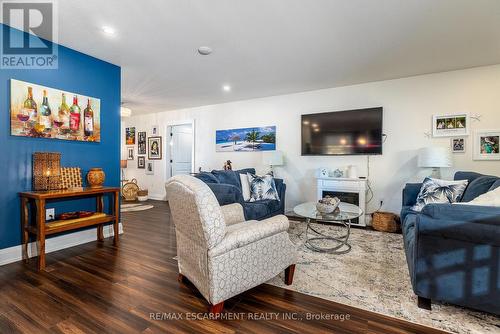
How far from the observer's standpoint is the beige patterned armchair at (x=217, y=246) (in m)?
1.69

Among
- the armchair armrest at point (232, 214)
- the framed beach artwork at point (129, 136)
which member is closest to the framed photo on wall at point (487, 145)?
the armchair armrest at point (232, 214)

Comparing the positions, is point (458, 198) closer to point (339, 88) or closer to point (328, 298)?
point (328, 298)

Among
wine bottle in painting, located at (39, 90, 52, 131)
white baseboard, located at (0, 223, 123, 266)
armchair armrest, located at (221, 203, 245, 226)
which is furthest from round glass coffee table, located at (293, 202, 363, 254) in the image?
wine bottle in painting, located at (39, 90, 52, 131)

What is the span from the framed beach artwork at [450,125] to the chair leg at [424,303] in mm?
2963

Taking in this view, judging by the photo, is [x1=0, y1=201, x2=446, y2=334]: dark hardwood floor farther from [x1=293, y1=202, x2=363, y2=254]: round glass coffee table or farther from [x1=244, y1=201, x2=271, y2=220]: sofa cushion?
[x1=244, y1=201, x2=271, y2=220]: sofa cushion

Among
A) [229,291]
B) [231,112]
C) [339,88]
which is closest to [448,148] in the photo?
[339,88]

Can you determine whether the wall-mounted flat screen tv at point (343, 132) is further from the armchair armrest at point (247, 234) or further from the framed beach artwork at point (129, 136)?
the framed beach artwork at point (129, 136)

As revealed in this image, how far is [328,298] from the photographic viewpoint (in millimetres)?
2016

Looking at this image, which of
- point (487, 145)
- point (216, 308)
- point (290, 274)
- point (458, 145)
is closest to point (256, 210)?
point (290, 274)

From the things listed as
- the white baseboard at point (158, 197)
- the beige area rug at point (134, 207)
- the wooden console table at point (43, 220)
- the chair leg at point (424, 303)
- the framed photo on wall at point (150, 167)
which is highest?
the framed photo on wall at point (150, 167)

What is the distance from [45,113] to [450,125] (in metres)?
5.50

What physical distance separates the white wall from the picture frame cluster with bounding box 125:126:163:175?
179 centimetres

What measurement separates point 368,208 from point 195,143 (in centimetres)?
426

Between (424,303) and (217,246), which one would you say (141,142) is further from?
(424,303)
